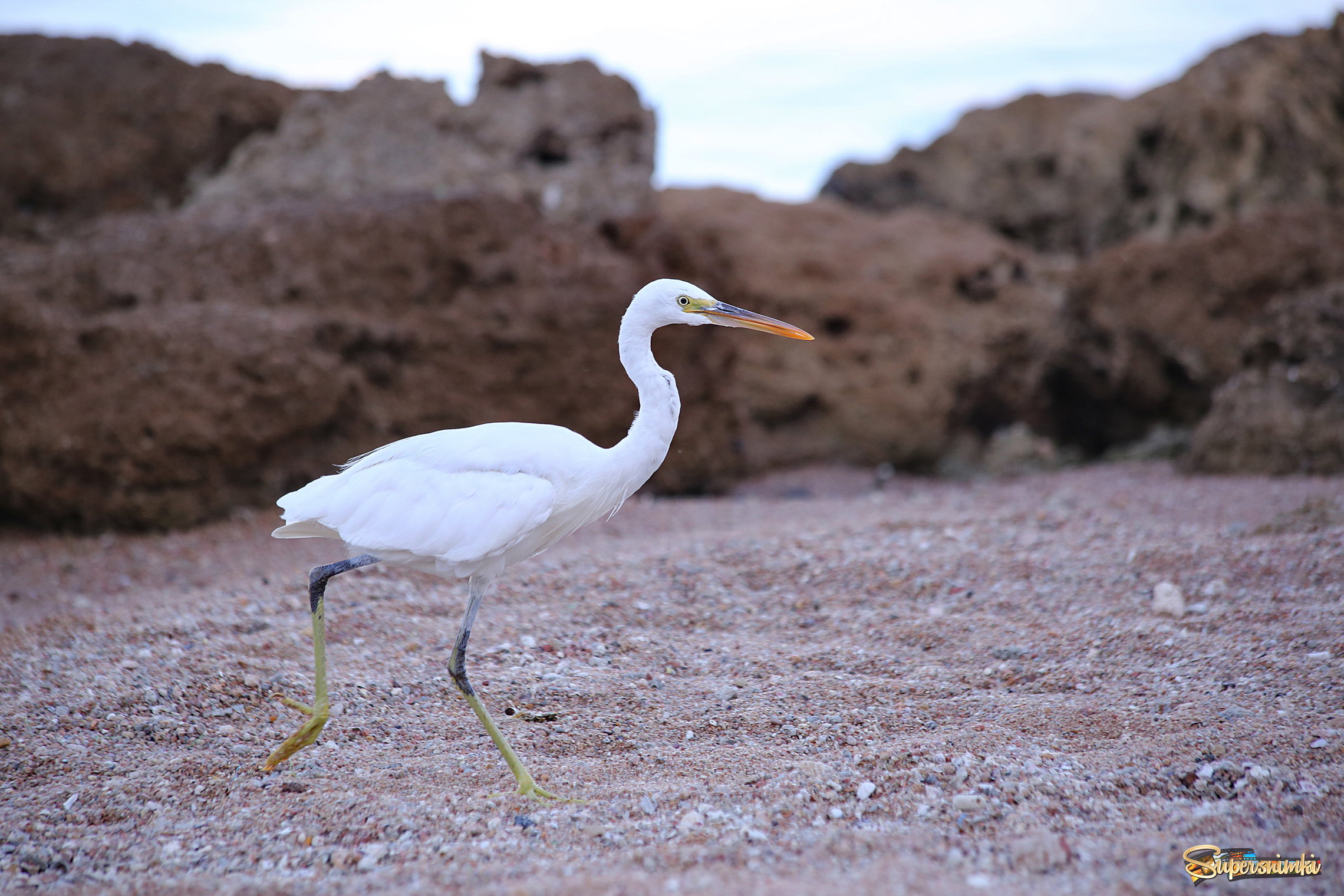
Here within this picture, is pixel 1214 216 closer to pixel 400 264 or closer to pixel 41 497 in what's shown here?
pixel 400 264

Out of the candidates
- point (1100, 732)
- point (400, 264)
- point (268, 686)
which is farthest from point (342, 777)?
point (400, 264)

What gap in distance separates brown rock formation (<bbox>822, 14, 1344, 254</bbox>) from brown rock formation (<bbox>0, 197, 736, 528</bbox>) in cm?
651

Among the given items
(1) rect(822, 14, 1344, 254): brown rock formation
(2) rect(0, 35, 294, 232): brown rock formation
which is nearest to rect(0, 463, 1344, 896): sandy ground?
(2) rect(0, 35, 294, 232): brown rock formation

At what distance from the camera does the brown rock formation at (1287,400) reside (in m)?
7.97

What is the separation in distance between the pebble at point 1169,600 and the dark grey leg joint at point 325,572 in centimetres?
372

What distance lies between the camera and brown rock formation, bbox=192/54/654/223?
31.3 feet

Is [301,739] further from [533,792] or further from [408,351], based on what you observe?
[408,351]

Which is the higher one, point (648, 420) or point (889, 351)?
point (889, 351)

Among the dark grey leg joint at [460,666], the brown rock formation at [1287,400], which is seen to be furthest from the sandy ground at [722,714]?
the brown rock formation at [1287,400]

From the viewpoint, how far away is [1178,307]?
10.1m

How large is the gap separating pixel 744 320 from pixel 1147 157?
10.5 m

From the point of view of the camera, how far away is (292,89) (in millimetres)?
10234

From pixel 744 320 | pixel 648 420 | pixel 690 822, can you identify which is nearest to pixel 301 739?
pixel 690 822

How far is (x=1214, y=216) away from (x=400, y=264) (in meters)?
8.97
